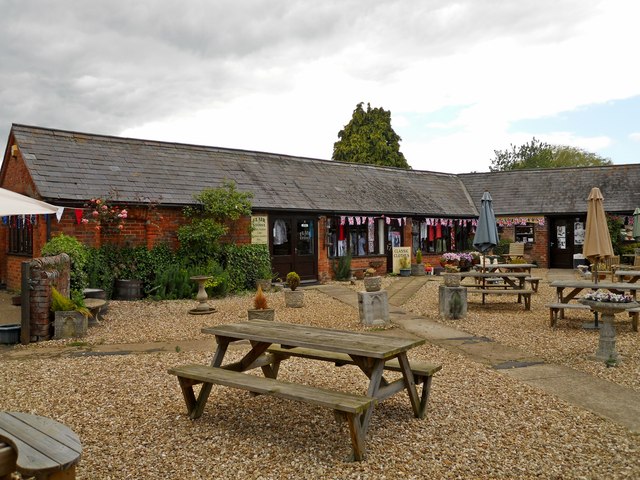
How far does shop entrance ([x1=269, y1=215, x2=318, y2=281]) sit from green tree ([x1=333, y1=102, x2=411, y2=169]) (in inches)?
751

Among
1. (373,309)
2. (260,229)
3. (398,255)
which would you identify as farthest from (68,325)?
(398,255)

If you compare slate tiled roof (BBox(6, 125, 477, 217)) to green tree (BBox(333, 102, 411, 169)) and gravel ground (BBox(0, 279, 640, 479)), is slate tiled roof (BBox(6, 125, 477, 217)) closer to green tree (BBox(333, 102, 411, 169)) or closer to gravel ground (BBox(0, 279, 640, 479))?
gravel ground (BBox(0, 279, 640, 479))

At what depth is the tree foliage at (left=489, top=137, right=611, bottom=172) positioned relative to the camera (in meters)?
51.7

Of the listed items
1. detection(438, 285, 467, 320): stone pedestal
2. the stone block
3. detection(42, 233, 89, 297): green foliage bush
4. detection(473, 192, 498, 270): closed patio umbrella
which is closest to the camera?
the stone block

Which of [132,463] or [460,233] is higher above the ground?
[460,233]

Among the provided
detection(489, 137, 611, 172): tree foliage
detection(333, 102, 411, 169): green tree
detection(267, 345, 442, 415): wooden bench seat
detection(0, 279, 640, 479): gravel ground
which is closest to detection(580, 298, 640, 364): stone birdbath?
detection(0, 279, 640, 479): gravel ground

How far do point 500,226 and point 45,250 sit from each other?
62.3 ft

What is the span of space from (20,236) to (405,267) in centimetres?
1253

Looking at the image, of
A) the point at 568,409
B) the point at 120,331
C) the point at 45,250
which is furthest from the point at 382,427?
the point at 45,250

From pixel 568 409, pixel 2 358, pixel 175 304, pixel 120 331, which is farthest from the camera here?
pixel 175 304

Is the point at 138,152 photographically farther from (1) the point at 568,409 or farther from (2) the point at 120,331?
(1) the point at 568,409

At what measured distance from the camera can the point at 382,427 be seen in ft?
14.5

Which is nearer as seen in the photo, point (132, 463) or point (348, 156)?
point (132, 463)

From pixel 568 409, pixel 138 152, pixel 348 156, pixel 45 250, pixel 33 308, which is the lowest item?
pixel 568 409
